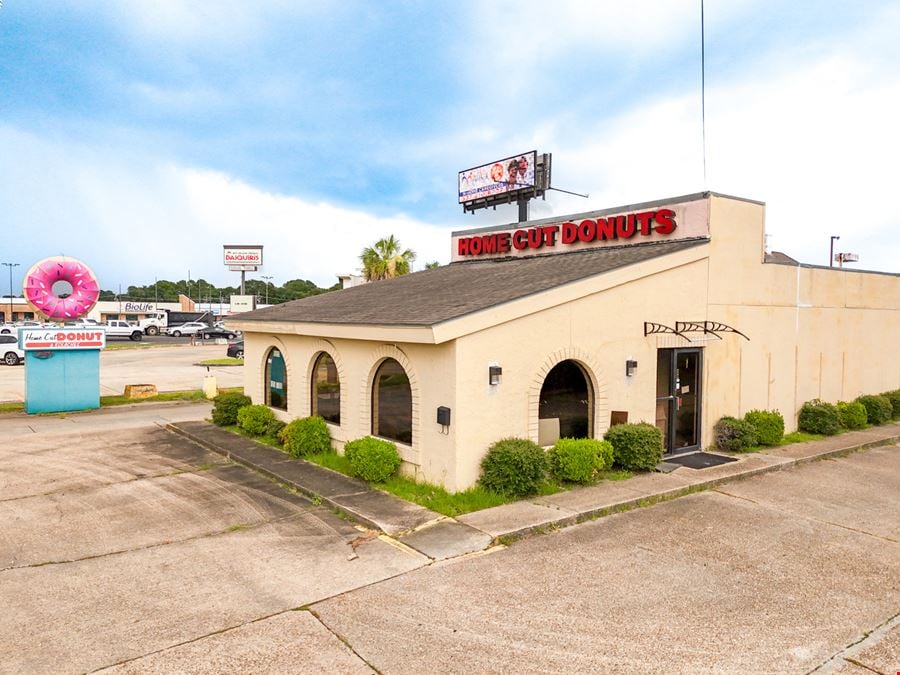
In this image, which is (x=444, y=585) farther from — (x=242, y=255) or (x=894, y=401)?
(x=242, y=255)

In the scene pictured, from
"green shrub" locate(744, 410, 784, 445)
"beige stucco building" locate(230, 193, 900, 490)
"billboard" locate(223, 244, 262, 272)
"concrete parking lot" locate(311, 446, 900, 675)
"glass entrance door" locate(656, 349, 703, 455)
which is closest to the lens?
"concrete parking lot" locate(311, 446, 900, 675)

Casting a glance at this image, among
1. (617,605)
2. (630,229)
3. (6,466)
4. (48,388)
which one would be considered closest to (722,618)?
(617,605)

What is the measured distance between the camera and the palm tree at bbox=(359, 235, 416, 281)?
43125mm

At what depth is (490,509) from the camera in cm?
900

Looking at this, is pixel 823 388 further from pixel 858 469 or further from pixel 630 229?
pixel 630 229

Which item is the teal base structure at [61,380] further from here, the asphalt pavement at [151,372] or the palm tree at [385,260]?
the palm tree at [385,260]

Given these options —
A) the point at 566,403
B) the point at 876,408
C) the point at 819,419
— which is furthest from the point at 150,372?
the point at 876,408

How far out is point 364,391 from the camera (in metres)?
11.4

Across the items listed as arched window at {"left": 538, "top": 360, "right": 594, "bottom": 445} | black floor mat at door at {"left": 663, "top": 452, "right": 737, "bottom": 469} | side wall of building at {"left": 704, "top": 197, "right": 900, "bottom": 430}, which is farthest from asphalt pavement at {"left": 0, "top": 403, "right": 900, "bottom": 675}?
side wall of building at {"left": 704, "top": 197, "right": 900, "bottom": 430}

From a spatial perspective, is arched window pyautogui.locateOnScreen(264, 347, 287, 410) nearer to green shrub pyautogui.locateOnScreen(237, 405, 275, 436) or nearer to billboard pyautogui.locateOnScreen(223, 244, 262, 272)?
green shrub pyautogui.locateOnScreen(237, 405, 275, 436)

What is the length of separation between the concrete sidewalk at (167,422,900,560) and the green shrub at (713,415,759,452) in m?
0.35

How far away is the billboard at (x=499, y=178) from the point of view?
22.4 metres

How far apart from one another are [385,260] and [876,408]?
32.8 m

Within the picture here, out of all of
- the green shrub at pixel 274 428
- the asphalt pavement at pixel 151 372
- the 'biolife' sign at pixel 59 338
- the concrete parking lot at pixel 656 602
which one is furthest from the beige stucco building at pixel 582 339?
the asphalt pavement at pixel 151 372
